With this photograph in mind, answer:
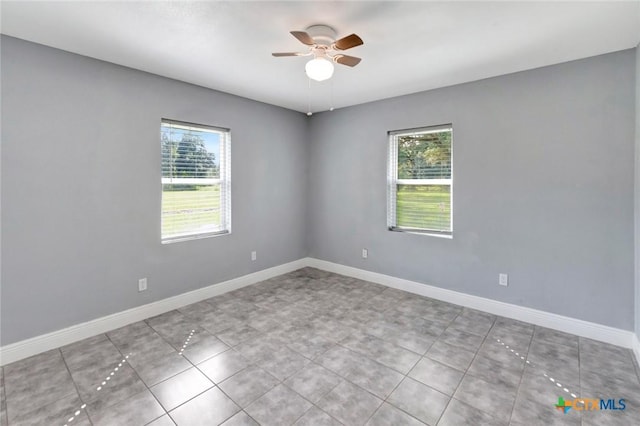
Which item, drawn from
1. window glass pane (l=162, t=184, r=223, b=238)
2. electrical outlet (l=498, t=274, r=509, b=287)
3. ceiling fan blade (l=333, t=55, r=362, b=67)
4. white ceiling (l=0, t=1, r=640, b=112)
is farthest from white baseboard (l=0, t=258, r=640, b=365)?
ceiling fan blade (l=333, t=55, r=362, b=67)

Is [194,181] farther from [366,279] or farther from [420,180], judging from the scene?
[420,180]

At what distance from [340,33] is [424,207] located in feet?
7.81

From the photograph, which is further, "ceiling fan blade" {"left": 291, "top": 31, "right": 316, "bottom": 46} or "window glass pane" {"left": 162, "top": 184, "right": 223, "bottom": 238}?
"window glass pane" {"left": 162, "top": 184, "right": 223, "bottom": 238}

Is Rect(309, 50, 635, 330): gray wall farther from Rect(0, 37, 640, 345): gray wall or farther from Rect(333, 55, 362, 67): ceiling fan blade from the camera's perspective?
Rect(333, 55, 362, 67): ceiling fan blade

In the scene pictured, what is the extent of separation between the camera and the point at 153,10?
2.02m

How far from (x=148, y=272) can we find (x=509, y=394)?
3.41 metres

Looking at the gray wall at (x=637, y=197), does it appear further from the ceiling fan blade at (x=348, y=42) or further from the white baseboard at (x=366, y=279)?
the ceiling fan blade at (x=348, y=42)

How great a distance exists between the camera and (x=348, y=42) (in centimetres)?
206

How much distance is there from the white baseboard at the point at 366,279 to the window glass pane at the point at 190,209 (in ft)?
2.49

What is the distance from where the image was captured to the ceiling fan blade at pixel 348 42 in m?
1.98

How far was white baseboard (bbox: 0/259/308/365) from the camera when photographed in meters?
2.39

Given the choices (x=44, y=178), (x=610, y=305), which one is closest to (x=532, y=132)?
(x=610, y=305)

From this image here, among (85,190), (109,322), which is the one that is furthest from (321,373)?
(85,190)

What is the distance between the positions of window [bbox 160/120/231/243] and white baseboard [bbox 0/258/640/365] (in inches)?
28.5
